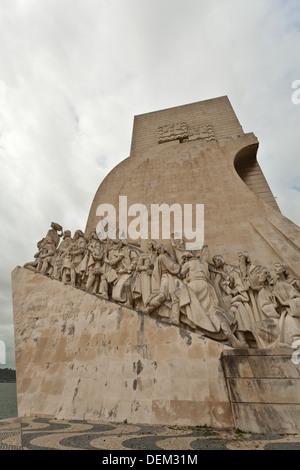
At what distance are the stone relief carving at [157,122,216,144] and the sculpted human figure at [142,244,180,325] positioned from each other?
22.0 feet

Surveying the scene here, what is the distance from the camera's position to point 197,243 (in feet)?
23.3

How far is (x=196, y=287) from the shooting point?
16.1 ft

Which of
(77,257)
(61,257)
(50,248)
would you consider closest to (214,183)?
(77,257)

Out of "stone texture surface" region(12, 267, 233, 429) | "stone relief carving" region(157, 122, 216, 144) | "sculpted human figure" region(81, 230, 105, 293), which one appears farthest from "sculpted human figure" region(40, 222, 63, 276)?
"stone relief carving" region(157, 122, 216, 144)

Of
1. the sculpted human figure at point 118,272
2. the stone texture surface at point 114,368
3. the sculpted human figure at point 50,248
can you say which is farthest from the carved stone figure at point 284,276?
the sculpted human figure at point 50,248

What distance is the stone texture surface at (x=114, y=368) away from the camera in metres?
3.70

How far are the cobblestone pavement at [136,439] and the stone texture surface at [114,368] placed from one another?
385mm

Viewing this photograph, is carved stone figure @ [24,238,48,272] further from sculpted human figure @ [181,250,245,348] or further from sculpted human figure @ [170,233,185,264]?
sculpted human figure @ [181,250,245,348]

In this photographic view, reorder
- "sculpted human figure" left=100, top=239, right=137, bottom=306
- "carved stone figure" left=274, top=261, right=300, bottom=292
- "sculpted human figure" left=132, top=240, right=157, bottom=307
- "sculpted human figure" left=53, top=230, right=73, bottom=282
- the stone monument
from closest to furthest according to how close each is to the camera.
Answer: the stone monument
"carved stone figure" left=274, top=261, right=300, bottom=292
"sculpted human figure" left=132, top=240, right=157, bottom=307
"sculpted human figure" left=100, top=239, right=137, bottom=306
"sculpted human figure" left=53, top=230, right=73, bottom=282

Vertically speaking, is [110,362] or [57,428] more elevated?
[110,362]

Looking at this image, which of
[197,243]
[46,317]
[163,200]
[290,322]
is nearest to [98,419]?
[46,317]

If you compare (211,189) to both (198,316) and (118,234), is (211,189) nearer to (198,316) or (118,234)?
(118,234)

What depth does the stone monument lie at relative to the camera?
3.64m

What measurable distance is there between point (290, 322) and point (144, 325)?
236 cm
